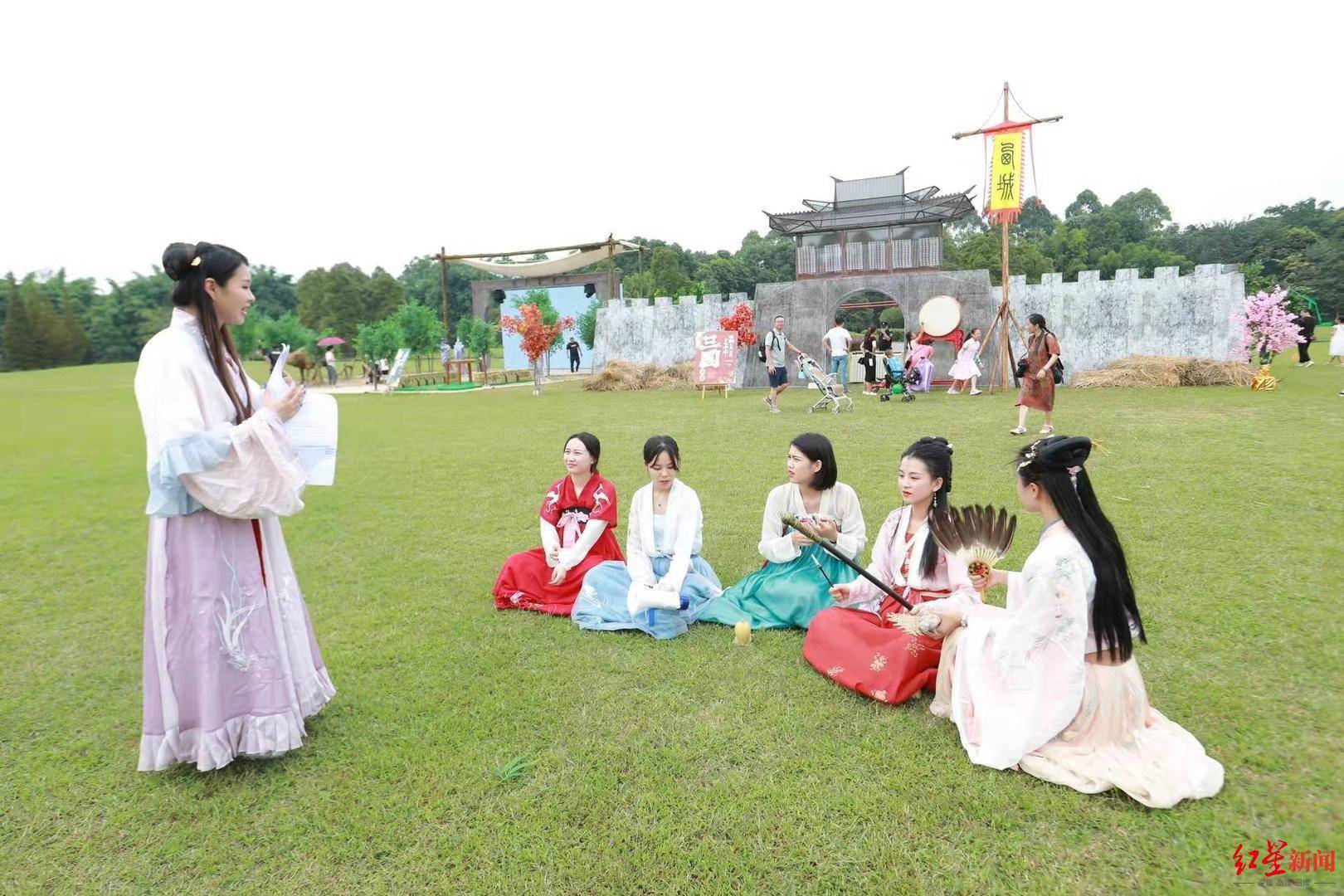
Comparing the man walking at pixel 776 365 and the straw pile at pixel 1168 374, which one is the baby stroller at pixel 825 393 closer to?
the man walking at pixel 776 365

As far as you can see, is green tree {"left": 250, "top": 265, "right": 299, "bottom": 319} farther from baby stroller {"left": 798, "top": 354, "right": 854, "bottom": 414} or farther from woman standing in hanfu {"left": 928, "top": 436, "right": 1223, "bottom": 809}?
woman standing in hanfu {"left": 928, "top": 436, "right": 1223, "bottom": 809}

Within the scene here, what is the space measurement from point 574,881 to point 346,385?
2998cm

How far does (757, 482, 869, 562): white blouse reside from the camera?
4.11 meters

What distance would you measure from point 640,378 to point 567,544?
1657 centimetres

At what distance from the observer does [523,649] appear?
405 centimetres

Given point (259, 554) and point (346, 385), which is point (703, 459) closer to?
point (259, 554)

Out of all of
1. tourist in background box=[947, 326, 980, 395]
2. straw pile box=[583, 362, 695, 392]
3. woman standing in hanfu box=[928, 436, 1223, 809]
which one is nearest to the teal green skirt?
woman standing in hanfu box=[928, 436, 1223, 809]

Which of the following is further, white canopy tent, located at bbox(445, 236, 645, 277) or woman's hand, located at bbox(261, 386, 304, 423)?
white canopy tent, located at bbox(445, 236, 645, 277)

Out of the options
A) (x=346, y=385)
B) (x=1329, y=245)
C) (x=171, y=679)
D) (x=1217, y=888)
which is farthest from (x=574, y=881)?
(x=1329, y=245)

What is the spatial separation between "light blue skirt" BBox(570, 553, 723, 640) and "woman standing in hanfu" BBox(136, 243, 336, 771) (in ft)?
5.65

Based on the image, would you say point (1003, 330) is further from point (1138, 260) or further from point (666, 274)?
point (1138, 260)

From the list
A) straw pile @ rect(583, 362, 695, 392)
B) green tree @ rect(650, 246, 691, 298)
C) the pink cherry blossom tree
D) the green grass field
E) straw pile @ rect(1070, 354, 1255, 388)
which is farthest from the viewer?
green tree @ rect(650, 246, 691, 298)

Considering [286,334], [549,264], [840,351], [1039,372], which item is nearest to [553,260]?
[549,264]

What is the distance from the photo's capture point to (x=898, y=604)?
12.4 feet
